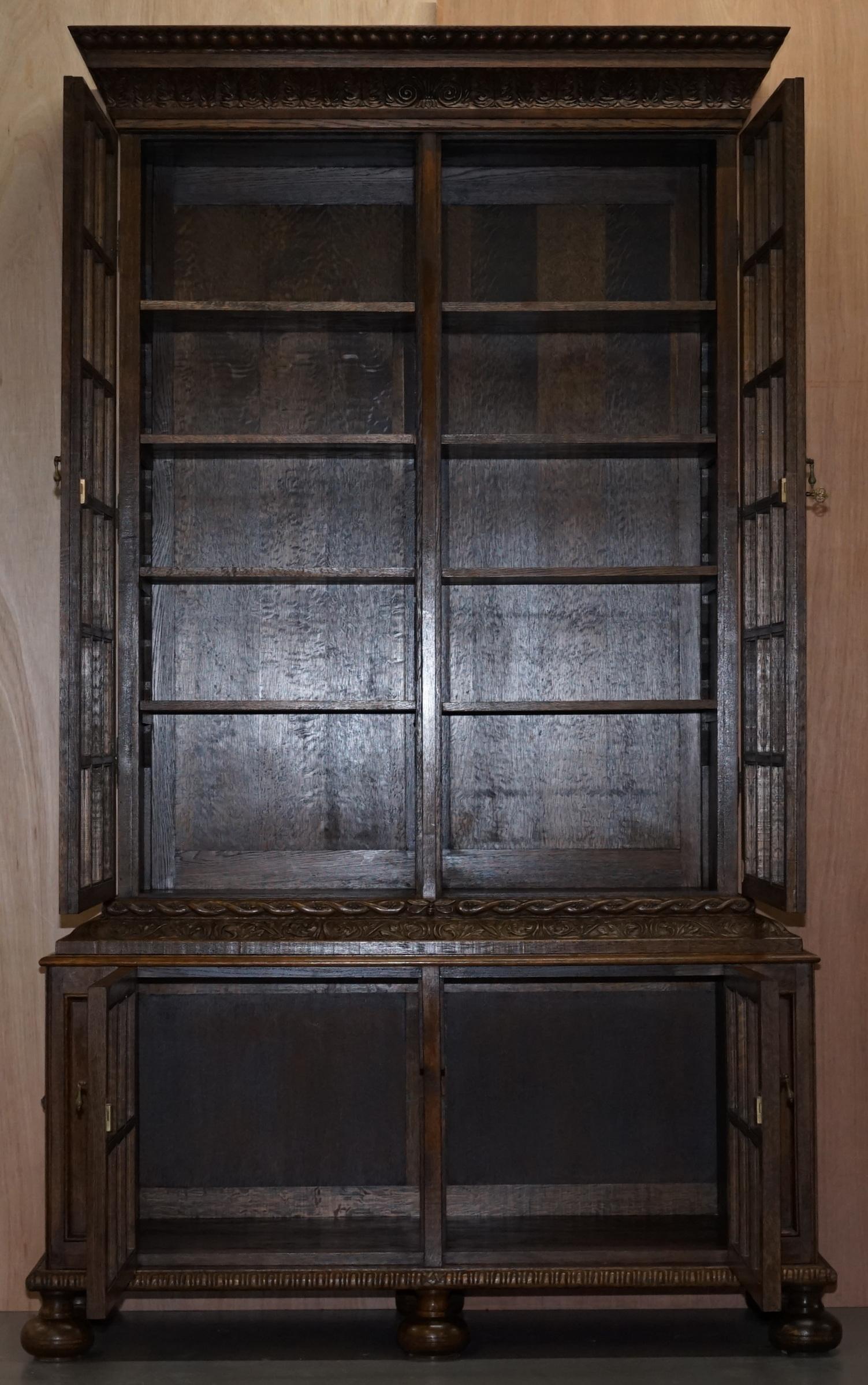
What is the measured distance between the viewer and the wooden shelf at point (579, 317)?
9.42 feet

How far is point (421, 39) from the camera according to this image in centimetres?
273

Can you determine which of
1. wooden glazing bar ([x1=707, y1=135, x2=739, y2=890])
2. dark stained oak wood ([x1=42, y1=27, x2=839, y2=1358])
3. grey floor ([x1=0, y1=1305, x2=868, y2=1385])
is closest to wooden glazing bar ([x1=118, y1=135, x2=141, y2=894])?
dark stained oak wood ([x1=42, y1=27, x2=839, y2=1358])

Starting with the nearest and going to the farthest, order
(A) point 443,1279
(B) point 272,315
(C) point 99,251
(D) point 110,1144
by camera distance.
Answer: (D) point 110,1144
(A) point 443,1279
(C) point 99,251
(B) point 272,315

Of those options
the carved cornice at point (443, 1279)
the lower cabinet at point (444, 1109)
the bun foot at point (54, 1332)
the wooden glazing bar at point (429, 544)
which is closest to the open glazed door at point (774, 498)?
the lower cabinet at point (444, 1109)

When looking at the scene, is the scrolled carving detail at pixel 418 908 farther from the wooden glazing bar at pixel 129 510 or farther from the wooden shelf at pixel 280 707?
the wooden shelf at pixel 280 707

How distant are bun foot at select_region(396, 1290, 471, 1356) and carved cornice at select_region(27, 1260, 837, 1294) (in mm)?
64

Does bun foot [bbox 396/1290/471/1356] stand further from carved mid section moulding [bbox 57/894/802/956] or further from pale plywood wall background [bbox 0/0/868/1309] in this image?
pale plywood wall background [bbox 0/0/868/1309]

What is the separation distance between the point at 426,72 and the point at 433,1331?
2.68m

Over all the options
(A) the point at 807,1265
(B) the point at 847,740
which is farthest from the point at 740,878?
(A) the point at 807,1265

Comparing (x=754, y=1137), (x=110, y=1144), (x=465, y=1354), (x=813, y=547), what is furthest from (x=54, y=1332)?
(x=813, y=547)

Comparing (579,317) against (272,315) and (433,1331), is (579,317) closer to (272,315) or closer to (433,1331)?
(272,315)

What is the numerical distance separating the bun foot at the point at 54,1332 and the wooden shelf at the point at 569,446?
200 cm

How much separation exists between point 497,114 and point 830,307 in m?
0.93

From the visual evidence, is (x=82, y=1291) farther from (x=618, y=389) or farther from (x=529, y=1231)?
(x=618, y=389)
